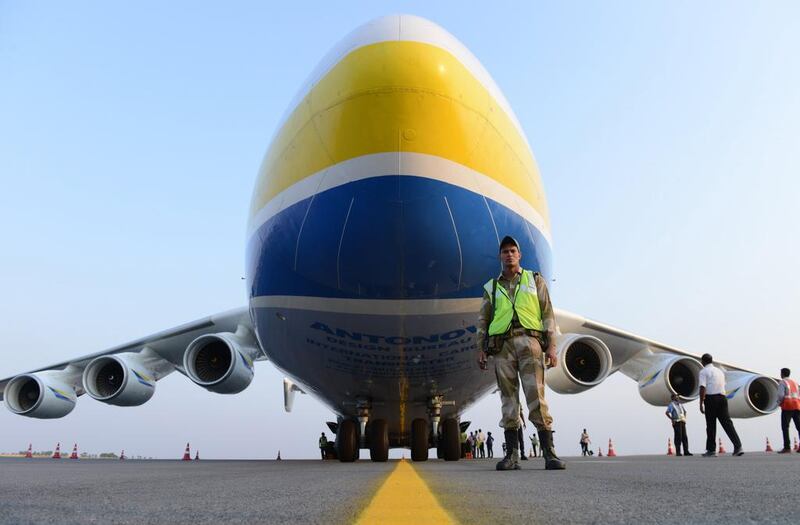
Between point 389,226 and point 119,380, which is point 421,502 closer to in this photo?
point 389,226

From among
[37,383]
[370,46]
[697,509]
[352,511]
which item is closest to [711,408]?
[370,46]

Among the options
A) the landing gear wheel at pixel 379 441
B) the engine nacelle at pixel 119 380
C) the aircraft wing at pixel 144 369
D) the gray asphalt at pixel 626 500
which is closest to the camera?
the gray asphalt at pixel 626 500

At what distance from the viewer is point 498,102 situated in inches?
229

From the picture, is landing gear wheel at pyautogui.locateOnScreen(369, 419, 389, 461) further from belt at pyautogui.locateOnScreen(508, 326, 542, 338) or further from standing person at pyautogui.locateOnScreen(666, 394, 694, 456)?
standing person at pyautogui.locateOnScreen(666, 394, 694, 456)

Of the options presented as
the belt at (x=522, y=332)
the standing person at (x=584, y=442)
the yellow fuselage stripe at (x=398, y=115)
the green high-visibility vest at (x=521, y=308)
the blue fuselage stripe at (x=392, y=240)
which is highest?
the yellow fuselage stripe at (x=398, y=115)

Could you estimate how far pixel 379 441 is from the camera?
6492 mm

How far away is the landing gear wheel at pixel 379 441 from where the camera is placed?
21.3 ft

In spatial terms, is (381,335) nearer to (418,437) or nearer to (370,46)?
(418,437)

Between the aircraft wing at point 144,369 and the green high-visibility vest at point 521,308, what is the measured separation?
425cm

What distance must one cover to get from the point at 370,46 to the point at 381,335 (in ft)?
8.25

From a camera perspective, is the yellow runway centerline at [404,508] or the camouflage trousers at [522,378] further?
the camouflage trousers at [522,378]

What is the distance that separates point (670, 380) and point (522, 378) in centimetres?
592

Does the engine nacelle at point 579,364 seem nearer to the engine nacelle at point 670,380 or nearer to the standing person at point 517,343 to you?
the engine nacelle at point 670,380

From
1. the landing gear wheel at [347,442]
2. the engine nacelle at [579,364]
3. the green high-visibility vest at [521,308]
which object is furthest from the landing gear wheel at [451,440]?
the green high-visibility vest at [521,308]
